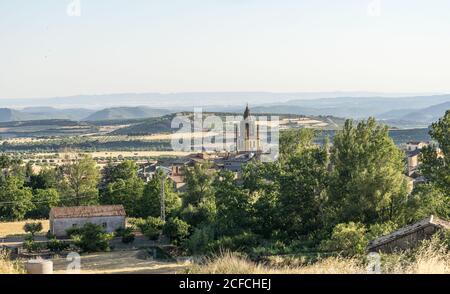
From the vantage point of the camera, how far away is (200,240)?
29625 mm

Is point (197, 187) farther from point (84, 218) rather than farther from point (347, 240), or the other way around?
point (347, 240)

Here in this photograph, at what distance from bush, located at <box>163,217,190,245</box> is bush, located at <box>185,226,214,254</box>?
2496 mm

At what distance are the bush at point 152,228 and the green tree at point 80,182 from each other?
13.1 m

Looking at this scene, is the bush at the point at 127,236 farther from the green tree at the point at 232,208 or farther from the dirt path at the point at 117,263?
the green tree at the point at 232,208

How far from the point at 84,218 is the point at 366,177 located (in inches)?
843

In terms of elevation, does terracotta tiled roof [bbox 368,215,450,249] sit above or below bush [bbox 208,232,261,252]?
above

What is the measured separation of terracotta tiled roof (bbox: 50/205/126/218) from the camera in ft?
133

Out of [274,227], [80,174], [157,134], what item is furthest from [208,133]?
[274,227]

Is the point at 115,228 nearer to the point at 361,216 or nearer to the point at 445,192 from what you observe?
the point at 361,216

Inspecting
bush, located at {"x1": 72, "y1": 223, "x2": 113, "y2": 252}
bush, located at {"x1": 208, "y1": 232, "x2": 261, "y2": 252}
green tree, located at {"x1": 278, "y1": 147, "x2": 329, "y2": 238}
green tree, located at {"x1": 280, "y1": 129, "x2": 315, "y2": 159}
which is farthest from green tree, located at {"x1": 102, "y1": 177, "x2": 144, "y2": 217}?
bush, located at {"x1": 208, "y1": 232, "x2": 261, "y2": 252}

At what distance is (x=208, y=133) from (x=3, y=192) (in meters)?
145

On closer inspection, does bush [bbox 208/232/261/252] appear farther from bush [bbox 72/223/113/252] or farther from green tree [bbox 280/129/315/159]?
green tree [bbox 280/129/315/159]

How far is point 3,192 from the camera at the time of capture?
1918 inches

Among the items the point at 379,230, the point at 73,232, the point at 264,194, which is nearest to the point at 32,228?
the point at 73,232
